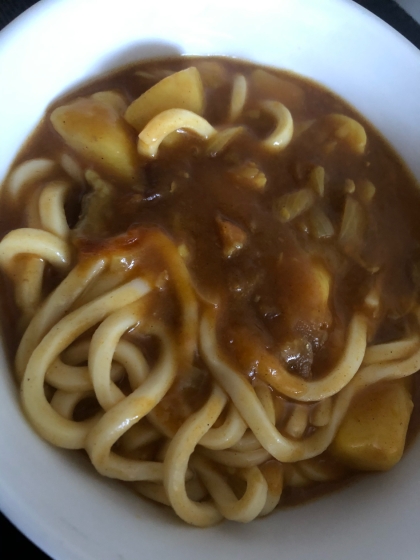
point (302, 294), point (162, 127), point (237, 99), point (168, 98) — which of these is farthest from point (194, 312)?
point (237, 99)

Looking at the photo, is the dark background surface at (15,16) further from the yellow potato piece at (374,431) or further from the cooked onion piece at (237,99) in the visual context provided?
the yellow potato piece at (374,431)

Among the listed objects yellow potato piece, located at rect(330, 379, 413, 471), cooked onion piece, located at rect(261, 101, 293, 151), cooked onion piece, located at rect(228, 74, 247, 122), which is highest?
cooked onion piece, located at rect(228, 74, 247, 122)

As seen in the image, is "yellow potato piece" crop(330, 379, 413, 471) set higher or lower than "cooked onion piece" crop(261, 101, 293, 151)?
lower

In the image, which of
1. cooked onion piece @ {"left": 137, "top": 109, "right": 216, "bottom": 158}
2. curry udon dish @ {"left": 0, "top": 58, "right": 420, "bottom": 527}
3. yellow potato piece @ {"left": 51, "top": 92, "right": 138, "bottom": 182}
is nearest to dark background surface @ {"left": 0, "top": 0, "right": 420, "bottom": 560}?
curry udon dish @ {"left": 0, "top": 58, "right": 420, "bottom": 527}

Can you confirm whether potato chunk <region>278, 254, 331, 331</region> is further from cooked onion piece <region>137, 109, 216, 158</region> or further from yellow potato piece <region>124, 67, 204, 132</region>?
yellow potato piece <region>124, 67, 204, 132</region>

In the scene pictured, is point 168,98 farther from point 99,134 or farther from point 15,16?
point 15,16

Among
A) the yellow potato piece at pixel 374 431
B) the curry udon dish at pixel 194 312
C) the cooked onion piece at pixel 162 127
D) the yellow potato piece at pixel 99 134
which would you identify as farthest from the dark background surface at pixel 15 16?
the yellow potato piece at pixel 374 431
